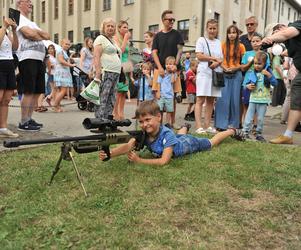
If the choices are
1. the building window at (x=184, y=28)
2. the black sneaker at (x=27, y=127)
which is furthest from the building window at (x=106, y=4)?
the black sneaker at (x=27, y=127)

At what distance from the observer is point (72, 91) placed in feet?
48.2

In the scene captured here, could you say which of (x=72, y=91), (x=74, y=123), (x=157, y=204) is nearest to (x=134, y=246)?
(x=157, y=204)

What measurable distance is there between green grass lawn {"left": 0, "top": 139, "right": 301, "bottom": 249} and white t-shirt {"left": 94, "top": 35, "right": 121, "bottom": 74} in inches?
86.8

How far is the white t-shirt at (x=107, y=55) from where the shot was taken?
254 inches

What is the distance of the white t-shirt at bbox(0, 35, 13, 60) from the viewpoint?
556 cm

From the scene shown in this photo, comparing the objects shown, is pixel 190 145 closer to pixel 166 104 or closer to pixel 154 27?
pixel 166 104

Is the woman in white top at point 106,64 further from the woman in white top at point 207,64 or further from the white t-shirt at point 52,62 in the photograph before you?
the white t-shirt at point 52,62

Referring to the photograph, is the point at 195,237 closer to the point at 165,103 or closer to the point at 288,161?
the point at 288,161

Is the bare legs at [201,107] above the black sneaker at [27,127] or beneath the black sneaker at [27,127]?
above

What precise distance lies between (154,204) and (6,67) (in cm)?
338

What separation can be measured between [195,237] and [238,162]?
6.43ft

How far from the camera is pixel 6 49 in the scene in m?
5.61

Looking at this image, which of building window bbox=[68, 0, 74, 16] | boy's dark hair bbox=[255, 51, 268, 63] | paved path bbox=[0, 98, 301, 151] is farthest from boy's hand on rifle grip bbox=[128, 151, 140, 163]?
building window bbox=[68, 0, 74, 16]

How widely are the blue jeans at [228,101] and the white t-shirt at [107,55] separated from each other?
191 cm
